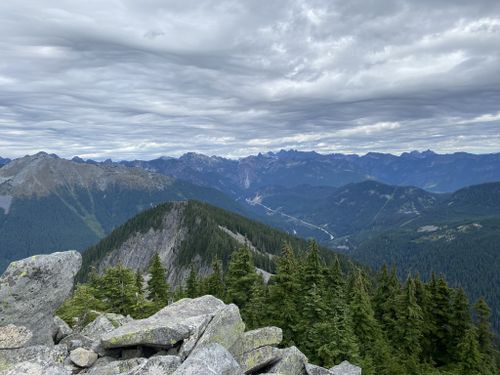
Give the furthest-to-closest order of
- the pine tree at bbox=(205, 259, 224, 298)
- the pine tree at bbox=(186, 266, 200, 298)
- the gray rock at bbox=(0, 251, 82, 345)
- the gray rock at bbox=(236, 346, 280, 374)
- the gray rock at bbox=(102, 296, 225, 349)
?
the pine tree at bbox=(186, 266, 200, 298)
the pine tree at bbox=(205, 259, 224, 298)
the gray rock at bbox=(236, 346, 280, 374)
the gray rock at bbox=(0, 251, 82, 345)
the gray rock at bbox=(102, 296, 225, 349)

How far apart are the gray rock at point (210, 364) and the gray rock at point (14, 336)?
38.9 feet

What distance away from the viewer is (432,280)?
59.6 meters

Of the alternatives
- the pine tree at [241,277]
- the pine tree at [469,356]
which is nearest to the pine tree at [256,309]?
the pine tree at [241,277]

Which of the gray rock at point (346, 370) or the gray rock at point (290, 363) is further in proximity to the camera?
the gray rock at point (346, 370)

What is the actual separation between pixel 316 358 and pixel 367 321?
14.3 m

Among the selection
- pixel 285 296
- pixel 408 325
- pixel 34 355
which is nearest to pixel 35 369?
pixel 34 355

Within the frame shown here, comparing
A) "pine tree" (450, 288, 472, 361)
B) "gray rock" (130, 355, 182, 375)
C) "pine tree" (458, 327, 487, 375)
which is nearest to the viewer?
"gray rock" (130, 355, 182, 375)

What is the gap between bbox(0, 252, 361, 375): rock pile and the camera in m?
19.9

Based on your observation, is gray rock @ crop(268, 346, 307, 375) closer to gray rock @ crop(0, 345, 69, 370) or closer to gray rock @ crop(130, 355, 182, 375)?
gray rock @ crop(130, 355, 182, 375)

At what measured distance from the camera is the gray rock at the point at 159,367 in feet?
55.5

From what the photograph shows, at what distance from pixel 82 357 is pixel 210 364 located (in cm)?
949

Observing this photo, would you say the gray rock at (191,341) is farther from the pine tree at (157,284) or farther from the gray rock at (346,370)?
the pine tree at (157,284)

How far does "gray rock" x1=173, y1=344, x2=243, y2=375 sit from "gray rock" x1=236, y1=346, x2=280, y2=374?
23.6ft

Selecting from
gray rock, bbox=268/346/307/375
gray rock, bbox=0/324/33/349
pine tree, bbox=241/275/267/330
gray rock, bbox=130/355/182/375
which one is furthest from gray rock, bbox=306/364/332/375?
pine tree, bbox=241/275/267/330
